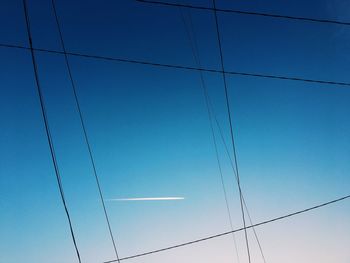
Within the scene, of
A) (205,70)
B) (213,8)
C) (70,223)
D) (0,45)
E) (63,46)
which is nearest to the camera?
(70,223)

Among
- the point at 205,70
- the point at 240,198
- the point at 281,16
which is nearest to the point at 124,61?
the point at 205,70

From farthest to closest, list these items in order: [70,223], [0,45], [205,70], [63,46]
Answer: [205,70] → [63,46] → [0,45] → [70,223]

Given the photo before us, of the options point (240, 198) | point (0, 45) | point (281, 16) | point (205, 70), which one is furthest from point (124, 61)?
point (240, 198)

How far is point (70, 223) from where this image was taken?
490cm

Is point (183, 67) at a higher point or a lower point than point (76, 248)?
higher

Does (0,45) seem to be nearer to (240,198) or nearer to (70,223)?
(70,223)

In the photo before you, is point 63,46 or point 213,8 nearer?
point 63,46

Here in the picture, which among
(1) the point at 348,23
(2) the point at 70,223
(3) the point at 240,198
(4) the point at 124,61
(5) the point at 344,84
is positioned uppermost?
(4) the point at 124,61

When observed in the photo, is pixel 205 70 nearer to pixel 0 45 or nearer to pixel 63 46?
pixel 63 46

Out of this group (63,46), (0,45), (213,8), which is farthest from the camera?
(213,8)

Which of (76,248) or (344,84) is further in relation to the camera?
(344,84)

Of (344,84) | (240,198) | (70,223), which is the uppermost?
(344,84)

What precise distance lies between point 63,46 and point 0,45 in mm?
980

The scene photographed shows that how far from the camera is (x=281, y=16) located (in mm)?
6301
